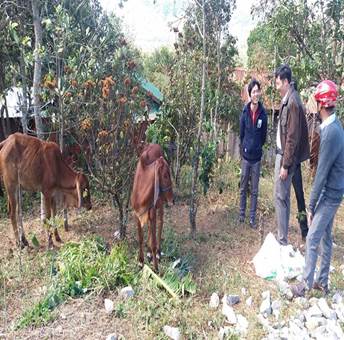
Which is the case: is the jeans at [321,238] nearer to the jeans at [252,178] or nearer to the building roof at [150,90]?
the jeans at [252,178]

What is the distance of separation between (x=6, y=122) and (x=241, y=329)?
6.59m

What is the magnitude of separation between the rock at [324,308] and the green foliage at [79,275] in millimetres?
1914

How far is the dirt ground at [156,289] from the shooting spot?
12.5 ft

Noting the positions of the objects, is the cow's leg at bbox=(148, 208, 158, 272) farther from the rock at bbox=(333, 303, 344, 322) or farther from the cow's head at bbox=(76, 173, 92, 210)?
the rock at bbox=(333, 303, 344, 322)

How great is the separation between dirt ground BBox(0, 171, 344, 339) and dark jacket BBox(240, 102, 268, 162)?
1.01 meters

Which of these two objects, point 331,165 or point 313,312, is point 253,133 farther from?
point 313,312

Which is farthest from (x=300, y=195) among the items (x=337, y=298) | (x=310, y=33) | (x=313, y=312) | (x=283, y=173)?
(x=310, y=33)

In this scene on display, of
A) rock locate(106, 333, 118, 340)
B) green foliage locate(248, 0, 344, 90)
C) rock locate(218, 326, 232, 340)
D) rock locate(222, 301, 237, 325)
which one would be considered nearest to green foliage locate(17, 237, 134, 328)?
rock locate(106, 333, 118, 340)

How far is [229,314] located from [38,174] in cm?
289

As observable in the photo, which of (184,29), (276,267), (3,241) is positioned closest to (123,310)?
(276,267)

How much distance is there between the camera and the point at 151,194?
4.54m

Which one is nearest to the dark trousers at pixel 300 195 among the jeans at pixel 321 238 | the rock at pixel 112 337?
the jeans at pixel 321 238

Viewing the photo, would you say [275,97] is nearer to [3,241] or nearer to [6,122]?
[6,122]

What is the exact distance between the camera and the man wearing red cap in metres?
3.85
